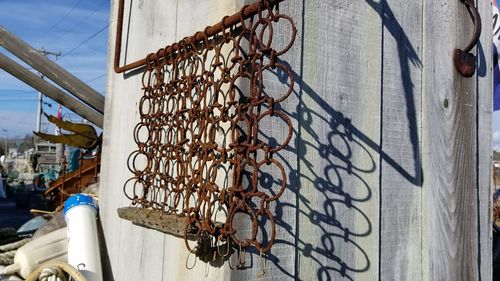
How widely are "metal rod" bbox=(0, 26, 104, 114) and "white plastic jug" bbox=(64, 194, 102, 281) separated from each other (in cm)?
77

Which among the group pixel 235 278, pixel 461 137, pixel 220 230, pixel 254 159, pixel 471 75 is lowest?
pixel 235 278

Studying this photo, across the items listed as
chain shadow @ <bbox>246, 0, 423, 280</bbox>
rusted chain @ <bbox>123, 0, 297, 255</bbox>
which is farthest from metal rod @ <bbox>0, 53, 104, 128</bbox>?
chain shadow @ <bbox>246, 0, 423, 280</bbox>

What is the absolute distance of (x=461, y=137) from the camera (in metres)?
1.50

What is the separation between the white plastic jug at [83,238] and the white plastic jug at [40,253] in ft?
0.57

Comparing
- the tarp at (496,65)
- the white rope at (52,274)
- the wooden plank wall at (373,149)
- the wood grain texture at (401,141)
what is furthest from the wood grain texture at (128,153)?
the tarp at (496,65)

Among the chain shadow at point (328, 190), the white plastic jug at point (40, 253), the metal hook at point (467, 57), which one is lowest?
the white plastic jug at point (40, 253)

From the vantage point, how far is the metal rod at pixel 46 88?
2.57 metres

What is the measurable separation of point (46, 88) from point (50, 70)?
0.15 metres

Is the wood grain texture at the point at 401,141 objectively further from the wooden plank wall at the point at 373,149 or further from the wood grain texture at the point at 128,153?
the wood grain texture at the point at 128,153

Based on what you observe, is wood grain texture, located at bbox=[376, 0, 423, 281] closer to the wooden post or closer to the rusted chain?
the wooden post

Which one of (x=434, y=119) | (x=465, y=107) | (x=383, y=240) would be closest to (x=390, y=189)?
(x=383, y=240)

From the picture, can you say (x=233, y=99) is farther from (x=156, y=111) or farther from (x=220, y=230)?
(x=156, y=111)

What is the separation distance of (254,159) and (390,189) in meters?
0.50

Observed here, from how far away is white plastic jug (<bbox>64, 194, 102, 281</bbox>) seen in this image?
1.75 metres
